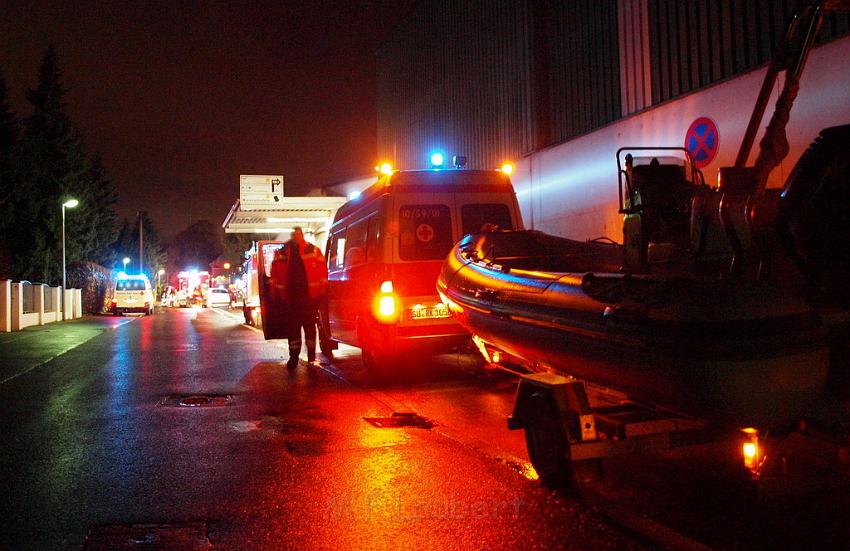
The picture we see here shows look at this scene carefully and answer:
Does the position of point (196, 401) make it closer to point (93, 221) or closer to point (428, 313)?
point (428, 313)

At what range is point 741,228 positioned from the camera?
3852 mm

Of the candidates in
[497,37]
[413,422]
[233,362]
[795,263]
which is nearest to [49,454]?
[413,422]

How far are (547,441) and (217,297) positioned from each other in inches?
2043

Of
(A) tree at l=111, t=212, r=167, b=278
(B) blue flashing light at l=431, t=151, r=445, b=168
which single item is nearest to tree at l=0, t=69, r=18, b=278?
(B) blue flashing light at l=431, t=151, r=445, b=168

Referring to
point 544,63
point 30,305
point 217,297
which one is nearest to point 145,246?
point 217,297

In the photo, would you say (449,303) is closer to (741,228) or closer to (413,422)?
(413,422)

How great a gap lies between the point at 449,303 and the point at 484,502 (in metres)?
2.56

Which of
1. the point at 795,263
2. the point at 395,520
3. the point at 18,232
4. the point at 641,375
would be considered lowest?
the point at 395,520

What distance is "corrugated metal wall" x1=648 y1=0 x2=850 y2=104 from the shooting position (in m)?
9.98

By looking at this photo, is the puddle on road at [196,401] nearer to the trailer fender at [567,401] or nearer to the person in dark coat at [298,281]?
the person in dark coat at [298,281]

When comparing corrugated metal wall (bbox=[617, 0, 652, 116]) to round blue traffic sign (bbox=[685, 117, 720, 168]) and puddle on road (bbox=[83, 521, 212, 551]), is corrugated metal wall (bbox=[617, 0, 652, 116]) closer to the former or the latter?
round blue traffic sign (bbox=[685, 117, 720, 168])

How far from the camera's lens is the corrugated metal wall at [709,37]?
9.98 m

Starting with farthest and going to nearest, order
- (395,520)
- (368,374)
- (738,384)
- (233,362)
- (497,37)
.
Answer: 1. (497,37)
2. (233,362)
3. (368,374)
4. (395,520)
5. (738,384)

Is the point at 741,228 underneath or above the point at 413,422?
above
